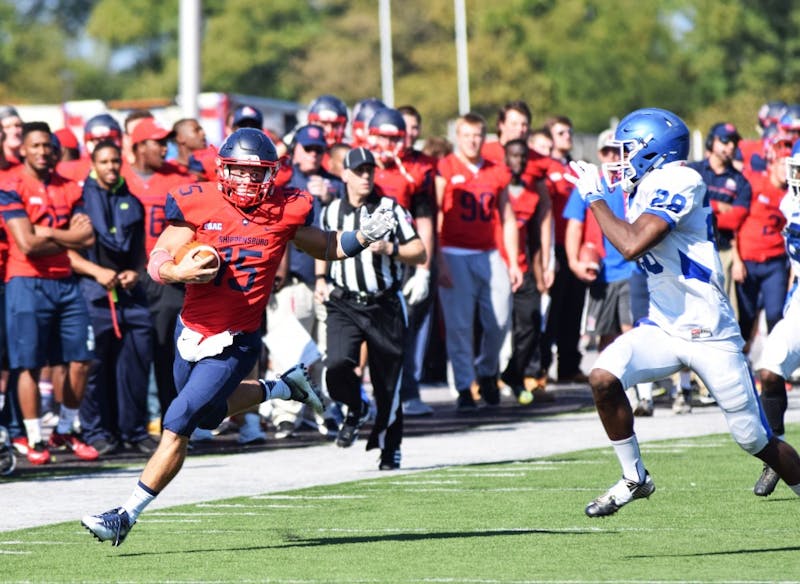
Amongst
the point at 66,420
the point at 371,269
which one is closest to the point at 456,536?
the point at 371,269

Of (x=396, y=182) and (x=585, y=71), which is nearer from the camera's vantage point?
(x=396, y=182)

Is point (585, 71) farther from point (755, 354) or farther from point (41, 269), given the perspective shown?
point (41, 269)

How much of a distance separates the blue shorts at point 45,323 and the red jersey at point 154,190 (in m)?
0.64

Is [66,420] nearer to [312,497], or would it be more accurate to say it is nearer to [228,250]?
[312,497]

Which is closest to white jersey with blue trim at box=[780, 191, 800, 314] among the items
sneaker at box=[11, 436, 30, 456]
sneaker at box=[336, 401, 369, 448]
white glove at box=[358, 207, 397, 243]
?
sneaker at box=[336, 401, 369, 448]

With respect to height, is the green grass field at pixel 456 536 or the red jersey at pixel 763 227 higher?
the red jersey at pixel 763 227

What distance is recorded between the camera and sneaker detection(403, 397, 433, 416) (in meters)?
14.6

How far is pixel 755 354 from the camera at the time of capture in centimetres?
1900

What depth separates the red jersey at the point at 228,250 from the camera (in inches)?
336

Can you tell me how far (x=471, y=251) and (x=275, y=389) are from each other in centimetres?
570

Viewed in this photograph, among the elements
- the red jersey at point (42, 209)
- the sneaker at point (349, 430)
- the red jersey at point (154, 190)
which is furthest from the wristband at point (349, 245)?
the red jersey at point (154, 190)

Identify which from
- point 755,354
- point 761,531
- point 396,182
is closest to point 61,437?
point 396,182

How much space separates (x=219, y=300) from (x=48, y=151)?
3515mm

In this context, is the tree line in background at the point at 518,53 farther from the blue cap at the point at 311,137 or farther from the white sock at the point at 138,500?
the white sock at the point at 138,500
